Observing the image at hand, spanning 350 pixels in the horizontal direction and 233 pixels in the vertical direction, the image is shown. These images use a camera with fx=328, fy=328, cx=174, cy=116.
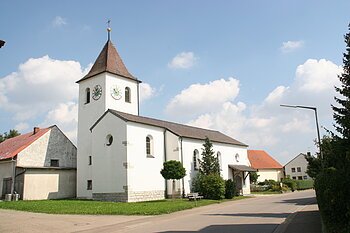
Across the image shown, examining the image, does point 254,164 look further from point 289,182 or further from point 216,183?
point 216,183

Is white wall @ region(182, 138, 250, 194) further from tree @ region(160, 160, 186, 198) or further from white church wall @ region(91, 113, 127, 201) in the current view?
white church wall @ region(91, 113, 127, 201)

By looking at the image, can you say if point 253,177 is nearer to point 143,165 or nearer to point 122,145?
point 143,165

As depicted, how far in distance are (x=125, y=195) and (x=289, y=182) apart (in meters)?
32.1

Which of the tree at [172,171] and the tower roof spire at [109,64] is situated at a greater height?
the tower roof spire at [109,64]

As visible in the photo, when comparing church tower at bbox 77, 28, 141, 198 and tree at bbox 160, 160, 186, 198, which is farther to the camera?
church tower at bbox 77, 28, 141, 198

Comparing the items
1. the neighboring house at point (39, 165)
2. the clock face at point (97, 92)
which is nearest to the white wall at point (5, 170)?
the neighboring house at point (39, 165)

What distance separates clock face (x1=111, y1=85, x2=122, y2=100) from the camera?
35.8 meters

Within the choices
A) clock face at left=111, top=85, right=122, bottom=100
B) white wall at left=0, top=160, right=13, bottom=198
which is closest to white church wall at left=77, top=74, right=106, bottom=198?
clock face at left=111, top=85, right=122, bottom=100

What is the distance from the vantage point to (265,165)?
68.0m

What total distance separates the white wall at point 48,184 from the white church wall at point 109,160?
18.1ft

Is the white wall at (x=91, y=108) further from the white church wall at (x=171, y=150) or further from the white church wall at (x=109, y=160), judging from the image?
the white church wall at (x=171, y=150)

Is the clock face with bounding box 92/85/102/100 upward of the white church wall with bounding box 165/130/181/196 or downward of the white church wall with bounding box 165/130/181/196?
upward

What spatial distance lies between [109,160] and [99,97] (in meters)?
8.41

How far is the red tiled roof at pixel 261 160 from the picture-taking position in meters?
67.1
